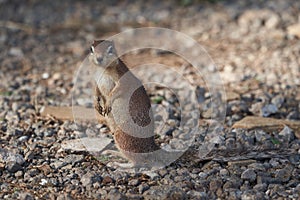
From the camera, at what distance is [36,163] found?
180 inches

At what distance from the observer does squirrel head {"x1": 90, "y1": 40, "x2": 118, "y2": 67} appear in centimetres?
435

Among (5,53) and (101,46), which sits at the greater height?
(5,53)

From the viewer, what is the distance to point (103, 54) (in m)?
4.36

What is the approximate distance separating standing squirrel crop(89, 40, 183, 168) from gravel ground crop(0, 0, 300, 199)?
0.16 meters

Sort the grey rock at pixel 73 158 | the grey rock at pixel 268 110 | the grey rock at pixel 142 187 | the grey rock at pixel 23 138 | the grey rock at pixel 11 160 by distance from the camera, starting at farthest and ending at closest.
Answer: the grey rock at pixel 268 110 → the grey rock at pixel 23 138 → the grey rock at pixel 73 158 → the grey rock at pixel 11 160 → the grey rock at pixel 142 187

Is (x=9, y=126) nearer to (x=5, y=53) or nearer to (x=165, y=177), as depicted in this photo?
(x=165, y=177)

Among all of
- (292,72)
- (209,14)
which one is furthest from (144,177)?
(209,14)

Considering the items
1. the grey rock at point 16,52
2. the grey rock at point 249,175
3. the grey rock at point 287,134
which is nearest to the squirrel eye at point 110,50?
the grey rock at point 249,175

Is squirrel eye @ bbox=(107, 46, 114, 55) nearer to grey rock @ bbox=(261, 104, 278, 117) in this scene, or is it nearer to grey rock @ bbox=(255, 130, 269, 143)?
grey rock @ bbox=(255, 130, 269, 143)

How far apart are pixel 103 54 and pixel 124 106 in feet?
1.31

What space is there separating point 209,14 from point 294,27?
1183 millimetres

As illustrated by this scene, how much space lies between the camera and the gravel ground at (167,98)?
426 centimetres

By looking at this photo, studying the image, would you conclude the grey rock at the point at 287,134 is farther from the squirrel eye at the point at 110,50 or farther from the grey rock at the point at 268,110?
the squirrel eye at the point at 110,50

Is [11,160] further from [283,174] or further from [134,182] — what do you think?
[283,174]
